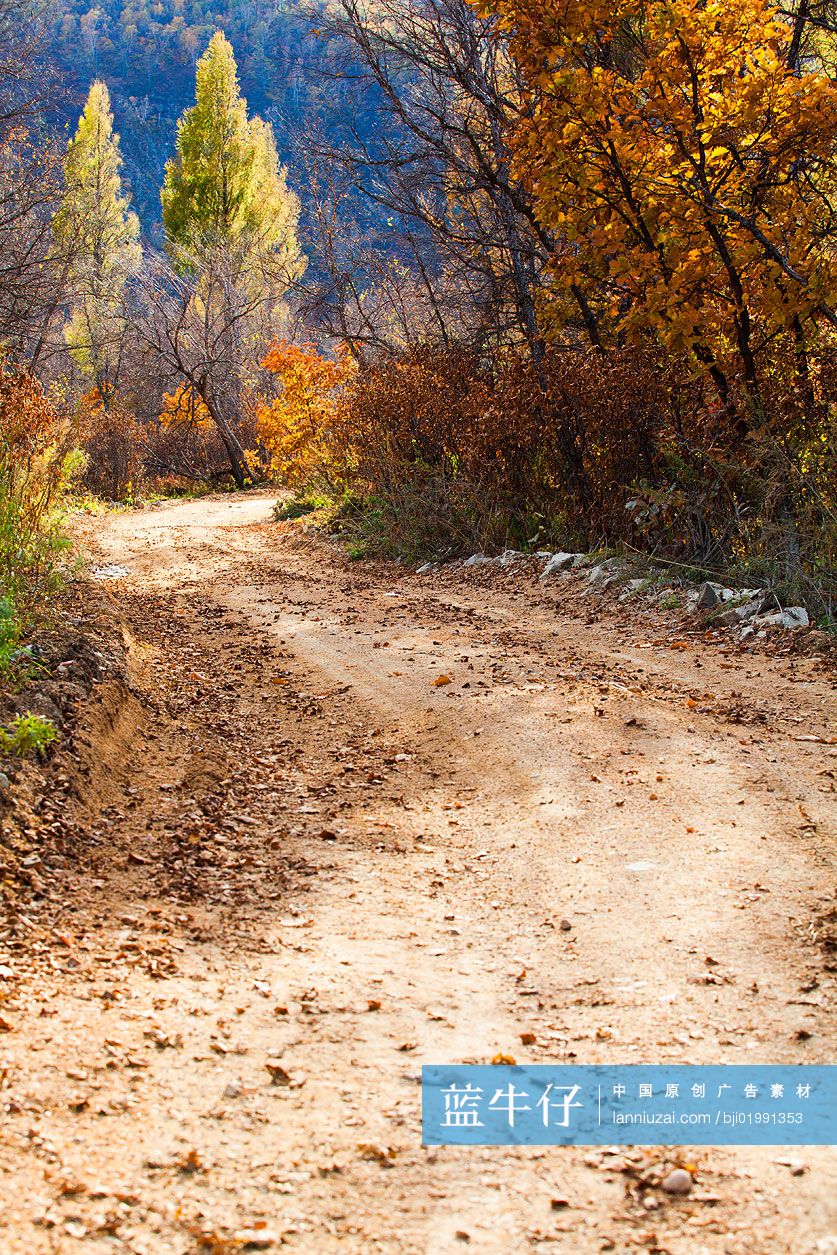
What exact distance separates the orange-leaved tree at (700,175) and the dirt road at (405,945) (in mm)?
2858

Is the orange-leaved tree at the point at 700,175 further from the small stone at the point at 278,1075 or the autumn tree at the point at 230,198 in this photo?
the autumn tree at the point at 230,198

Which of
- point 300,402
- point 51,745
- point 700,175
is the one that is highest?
point 300,402

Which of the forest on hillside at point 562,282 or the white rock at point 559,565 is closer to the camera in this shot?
the forest on hillside at point 562,282

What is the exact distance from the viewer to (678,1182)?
216cm

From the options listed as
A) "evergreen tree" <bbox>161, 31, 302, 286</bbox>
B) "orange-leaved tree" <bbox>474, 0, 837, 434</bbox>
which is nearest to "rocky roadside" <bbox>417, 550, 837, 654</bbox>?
"orange-leaved tree" <bbox>474, 0, 837, 434</bbox>

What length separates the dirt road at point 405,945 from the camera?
2.15 meters

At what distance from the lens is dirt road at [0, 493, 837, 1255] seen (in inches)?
84.6

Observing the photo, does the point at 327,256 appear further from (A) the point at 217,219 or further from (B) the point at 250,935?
(A) the point at 217,219

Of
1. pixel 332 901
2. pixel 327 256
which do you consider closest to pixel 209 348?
pixel 327 256

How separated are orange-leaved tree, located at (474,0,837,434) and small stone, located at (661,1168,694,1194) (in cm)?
638

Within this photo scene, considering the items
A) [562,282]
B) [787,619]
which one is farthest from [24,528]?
[787,619]

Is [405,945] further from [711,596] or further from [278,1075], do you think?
[711,596]

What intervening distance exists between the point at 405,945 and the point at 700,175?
6.30m

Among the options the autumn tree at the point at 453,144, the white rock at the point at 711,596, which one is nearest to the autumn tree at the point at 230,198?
the autumn tree at the point at 453,144
